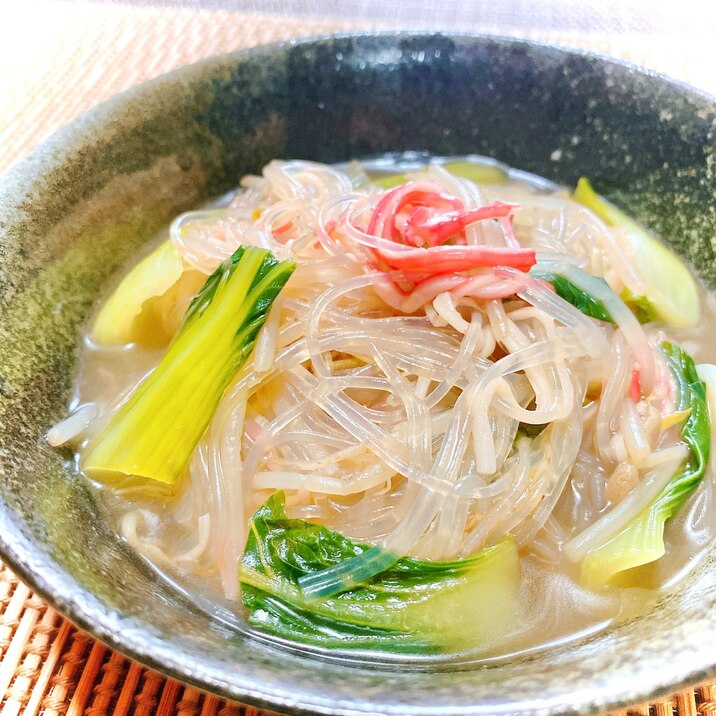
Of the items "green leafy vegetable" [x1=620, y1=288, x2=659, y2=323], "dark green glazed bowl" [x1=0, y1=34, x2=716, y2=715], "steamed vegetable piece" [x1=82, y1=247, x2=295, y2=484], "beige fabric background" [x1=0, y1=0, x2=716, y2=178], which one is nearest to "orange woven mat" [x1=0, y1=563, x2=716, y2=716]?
"dark green glazed bowl" [x1=0, y1=34, x2=716, y2=715]

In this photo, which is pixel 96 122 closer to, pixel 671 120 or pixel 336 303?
pixel 336 303

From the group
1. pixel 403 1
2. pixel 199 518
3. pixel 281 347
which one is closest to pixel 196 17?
pixel 403 1

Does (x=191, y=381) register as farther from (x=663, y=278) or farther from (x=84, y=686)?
(x=663, y=278)

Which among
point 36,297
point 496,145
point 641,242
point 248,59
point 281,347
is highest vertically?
point 248,59

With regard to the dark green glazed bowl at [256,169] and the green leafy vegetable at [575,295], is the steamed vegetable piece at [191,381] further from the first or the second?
the green leafy vegetable at [575,295]

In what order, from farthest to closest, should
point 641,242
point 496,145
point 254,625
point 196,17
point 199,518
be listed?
point 196,17 → point 496,145 → point 641,242 → point 199,518 → point 254,625

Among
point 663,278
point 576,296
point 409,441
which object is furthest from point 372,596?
point 663,278
